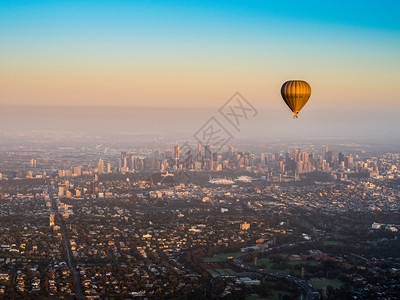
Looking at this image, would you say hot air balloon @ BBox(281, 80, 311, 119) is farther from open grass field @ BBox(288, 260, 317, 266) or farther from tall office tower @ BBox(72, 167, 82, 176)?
tall office tower @ BBox(72, 167, 82, 176)

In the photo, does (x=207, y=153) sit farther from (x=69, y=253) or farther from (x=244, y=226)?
(x=69, y=253)

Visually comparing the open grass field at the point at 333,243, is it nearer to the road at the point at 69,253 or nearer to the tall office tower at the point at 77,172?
the road at the point at 69,253

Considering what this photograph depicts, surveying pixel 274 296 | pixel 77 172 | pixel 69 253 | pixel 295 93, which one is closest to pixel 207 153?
pixel 77 172

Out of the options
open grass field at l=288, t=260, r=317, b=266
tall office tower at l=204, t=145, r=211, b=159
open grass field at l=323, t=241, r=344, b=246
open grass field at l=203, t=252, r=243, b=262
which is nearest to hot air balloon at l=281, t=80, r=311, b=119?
open grass field at l=288, t=260, r=317, b=266

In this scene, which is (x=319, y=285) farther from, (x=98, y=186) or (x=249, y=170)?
(x=249, y=170)

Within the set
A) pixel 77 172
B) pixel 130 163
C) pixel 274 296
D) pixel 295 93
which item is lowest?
pixel 274 296

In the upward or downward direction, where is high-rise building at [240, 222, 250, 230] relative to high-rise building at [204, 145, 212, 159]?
downward

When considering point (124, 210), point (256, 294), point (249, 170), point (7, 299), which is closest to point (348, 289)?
point (256, 294)

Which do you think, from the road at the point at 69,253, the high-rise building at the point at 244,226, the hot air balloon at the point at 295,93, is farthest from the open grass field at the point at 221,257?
the hot air balloon at the point at 295,93
